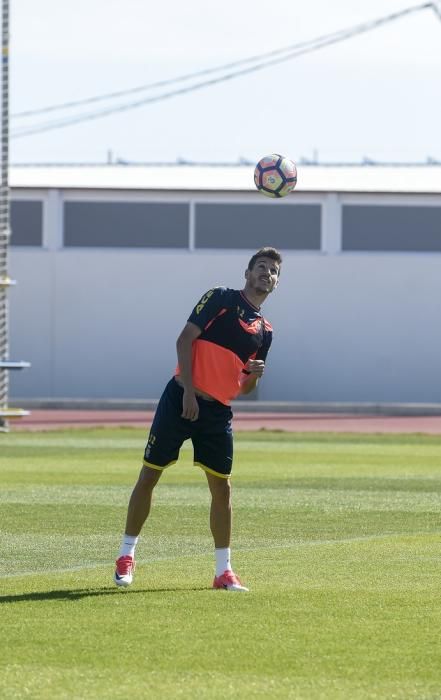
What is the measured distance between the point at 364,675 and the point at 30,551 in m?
5.12

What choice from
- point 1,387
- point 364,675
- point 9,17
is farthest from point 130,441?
point 364,675

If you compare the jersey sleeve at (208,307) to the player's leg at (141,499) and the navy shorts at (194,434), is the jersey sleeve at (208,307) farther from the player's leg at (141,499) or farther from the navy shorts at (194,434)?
the player's leg at (141,499)

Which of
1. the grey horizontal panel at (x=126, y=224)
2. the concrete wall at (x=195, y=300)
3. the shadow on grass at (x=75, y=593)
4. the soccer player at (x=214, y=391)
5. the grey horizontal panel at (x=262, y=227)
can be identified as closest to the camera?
the shadow on grass at (x=75, y=593)

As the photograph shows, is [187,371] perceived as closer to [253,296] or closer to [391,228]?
[253,296]

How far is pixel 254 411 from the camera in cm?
3878

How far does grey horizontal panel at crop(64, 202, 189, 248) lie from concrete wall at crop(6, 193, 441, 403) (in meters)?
0.84

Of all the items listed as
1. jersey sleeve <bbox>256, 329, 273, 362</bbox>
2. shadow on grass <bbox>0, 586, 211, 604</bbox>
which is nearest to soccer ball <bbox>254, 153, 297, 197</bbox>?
jersey sleeve <bbox>256, 329, 273, 362</bbox>

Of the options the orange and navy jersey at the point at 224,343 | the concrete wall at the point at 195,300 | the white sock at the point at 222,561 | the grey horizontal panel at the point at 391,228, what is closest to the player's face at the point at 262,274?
the orange and navy jersey at the point at 224,343

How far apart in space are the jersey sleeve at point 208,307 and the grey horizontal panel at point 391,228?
35.9 meters

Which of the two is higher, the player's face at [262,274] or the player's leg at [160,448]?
the player's face at [262,274]

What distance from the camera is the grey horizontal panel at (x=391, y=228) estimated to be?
4553cm

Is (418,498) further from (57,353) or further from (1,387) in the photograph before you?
(57,353)

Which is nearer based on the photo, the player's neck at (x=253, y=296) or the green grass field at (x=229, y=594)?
the green grass field at (x=229, y=594)

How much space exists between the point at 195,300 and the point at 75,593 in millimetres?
35087
